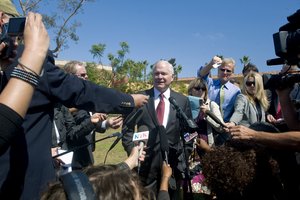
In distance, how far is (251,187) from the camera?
202 centimetres

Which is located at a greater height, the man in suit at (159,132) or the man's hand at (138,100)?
the man's hand at (138,100)

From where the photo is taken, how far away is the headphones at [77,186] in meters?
0.92

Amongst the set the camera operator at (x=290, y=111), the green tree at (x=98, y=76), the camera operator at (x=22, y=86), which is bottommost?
the camera operator at (x=290, y=111)

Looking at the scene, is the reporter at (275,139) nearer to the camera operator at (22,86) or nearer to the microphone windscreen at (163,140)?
the microphone windscreen at (163,140)

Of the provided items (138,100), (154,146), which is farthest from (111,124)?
(154,146)

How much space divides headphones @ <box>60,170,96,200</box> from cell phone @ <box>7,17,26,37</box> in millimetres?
622

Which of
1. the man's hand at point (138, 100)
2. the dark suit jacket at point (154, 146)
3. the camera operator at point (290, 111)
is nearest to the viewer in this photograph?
the man's hand at point (138, 100)

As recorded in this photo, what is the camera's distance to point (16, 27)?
4.20 ft

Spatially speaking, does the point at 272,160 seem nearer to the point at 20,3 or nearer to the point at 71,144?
the point at 71,144

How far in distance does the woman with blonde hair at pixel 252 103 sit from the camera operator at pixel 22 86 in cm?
368

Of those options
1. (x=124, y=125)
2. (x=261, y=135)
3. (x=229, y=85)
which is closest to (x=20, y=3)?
(x=229, y=85)

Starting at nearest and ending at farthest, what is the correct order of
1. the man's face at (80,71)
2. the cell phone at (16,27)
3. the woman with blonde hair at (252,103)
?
1. the cell phone at (16,27)
2. the man's face at (80,71)
3. the woman with blonde hair at (252,103)

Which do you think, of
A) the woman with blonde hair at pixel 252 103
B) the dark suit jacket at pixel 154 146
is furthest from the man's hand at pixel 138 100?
the woman with blonde hair at pixel 252 103

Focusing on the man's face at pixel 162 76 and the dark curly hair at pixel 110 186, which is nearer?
the dark curly hair at pixel 110 186
